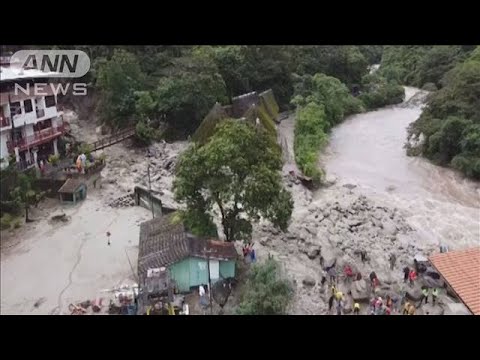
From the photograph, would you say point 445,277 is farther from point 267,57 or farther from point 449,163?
point 267,57

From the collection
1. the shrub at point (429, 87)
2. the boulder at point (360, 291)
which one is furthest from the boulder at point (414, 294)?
the shrub at point (429, 87)

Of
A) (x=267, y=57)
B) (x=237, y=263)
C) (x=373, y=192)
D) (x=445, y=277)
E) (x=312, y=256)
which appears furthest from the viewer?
(x=267, y=57)

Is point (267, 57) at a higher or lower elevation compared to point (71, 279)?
higher

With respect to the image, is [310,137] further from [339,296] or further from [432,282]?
[339,296]

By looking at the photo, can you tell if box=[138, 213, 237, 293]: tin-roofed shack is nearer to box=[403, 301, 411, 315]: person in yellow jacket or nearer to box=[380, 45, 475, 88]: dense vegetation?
box=[403, 301, 411, 315]: person in yellow jacket

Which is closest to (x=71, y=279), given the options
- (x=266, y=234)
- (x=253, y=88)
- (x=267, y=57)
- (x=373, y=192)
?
(x=266, y=234)

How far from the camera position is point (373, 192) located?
25.8ft

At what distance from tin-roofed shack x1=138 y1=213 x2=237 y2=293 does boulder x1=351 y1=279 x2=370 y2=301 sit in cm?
127

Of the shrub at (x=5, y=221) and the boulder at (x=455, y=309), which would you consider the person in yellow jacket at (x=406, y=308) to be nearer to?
the boulder at (x=455, y=309)

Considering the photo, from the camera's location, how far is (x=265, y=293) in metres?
4.33

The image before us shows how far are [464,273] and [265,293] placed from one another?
6.63 feet

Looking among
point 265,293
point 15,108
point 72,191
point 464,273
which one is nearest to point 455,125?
Answer: point 464,273

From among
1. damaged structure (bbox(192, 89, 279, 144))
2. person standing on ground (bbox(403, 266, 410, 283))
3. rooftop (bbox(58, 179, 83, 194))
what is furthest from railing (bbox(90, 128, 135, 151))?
person standing on ground (bbox(403, 266, 410, 283))

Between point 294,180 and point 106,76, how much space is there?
3277 mm
